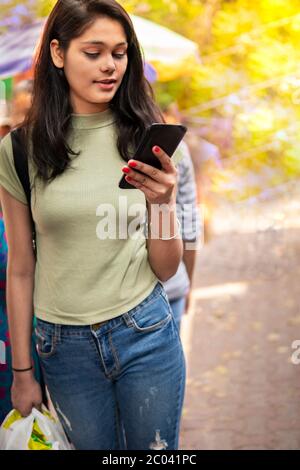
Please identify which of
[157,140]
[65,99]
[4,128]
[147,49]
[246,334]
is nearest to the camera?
[157,140]

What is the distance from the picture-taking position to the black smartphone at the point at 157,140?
6.01ft

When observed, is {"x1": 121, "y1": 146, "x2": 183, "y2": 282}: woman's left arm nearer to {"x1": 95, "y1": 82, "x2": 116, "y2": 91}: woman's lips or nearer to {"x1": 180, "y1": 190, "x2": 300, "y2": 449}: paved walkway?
{"x1": 95, "y1": 82, "x2": 116, "y2": 91}: woman's lips

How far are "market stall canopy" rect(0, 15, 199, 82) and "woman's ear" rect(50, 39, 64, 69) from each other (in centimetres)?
218

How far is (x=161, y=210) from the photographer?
2.00 m

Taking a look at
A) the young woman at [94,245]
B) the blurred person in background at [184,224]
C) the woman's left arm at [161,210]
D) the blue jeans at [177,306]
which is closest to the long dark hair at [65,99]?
the young woman at [94,245]

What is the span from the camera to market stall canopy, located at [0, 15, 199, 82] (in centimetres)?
461

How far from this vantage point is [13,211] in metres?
2.11

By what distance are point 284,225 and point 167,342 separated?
7.33m

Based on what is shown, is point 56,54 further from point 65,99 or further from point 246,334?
point 246,334

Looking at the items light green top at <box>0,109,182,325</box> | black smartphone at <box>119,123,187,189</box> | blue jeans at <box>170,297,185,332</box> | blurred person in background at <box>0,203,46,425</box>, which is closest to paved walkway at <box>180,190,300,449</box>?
blue jeans at <box>170,297,185,332</box>

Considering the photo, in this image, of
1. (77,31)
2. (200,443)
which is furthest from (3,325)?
(200,443)

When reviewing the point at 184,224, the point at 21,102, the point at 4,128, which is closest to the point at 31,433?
the point at 184,224

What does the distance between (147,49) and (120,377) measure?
12.4ft
